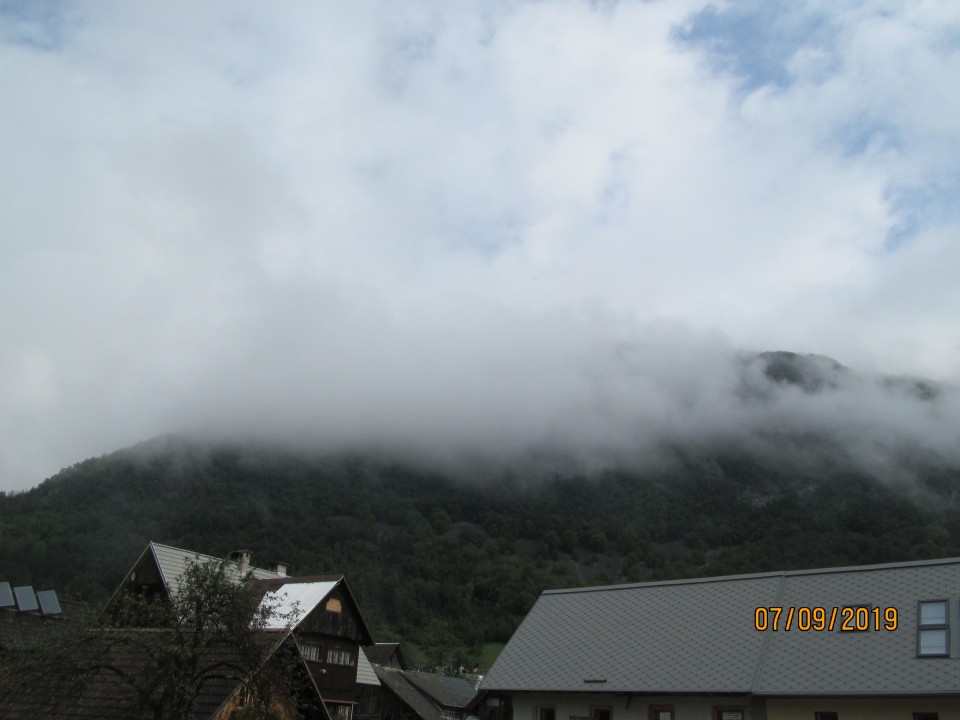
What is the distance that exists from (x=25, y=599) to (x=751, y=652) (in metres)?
34.1

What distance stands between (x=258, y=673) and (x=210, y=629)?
1879mm

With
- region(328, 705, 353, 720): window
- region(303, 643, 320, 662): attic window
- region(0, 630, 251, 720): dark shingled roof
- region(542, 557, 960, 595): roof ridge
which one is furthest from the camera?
region(328, 705, 353, 720): window

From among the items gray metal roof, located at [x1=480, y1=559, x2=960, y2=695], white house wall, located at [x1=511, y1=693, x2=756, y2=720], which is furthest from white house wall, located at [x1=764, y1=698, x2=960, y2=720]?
gray metal roof, located at [x1=480, y1=559, x2=960, y2=695]

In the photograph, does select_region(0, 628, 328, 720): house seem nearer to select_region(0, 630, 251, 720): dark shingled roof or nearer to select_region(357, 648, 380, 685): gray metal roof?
select_region(0, 630, 251, 720): dark shingled roof

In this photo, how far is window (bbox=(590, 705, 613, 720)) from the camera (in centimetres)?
3262

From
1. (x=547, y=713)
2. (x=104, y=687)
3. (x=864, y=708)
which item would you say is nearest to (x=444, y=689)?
(x=547, y=713)

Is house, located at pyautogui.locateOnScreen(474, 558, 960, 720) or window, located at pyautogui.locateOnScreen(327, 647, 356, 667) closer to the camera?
house, located at pyautogui.locateOnScreen(474, 558, 960, 720)

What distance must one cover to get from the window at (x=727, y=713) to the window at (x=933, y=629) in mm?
6765

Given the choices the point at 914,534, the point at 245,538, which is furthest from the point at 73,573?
the point at 914,534

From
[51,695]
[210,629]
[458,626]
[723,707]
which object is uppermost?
[210,629]

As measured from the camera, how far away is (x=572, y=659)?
1404 inches

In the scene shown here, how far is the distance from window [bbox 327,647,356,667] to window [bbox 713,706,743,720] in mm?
28284

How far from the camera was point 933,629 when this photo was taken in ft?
93.6

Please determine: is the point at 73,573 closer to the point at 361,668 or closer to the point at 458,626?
the point at 458,626
